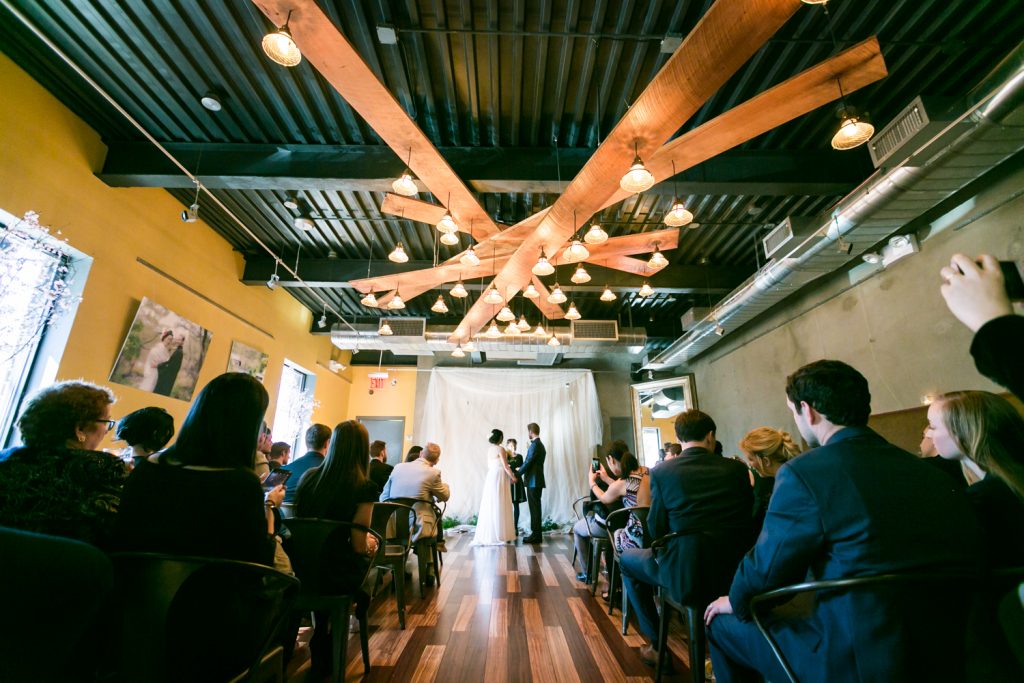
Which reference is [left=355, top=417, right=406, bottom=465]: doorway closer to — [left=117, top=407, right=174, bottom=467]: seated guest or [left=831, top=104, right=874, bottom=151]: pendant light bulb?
[left=117, top=407, right=174, bottom=467]: seated guest

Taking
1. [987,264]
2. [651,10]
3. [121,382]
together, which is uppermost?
[651,10]

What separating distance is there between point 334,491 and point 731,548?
184cm

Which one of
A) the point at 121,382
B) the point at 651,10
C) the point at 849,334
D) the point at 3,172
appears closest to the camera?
the point at 651,10

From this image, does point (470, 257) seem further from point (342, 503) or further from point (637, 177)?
point (342, 503)

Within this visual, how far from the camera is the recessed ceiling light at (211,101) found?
319cm

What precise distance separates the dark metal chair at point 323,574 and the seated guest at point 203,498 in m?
0.66

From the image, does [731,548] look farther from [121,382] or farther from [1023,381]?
[121,382]

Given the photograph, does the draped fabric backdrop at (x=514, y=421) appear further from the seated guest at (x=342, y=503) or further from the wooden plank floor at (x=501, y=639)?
the seated guest at (x=342, y=503)

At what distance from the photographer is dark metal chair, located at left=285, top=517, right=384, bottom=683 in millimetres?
1869

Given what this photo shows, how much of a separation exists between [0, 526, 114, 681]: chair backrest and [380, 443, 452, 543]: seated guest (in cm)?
280

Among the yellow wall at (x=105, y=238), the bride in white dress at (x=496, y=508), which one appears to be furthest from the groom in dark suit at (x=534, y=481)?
the yellow wall at (x=105, y=238)

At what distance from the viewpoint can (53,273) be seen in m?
3.53

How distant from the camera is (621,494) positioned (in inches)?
136

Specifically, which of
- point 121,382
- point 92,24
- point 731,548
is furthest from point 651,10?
point 121,382
